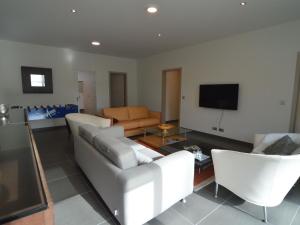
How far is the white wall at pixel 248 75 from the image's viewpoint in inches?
134

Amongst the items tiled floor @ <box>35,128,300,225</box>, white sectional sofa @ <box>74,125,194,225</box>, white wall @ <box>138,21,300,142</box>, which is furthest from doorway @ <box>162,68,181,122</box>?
white sectional sofa @ <box>74,125,194,225</box>

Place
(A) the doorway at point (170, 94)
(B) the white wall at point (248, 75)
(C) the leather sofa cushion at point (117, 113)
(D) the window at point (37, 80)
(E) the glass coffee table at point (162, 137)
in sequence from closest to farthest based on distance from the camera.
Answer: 1. (B) the white wall at point (248, 75)
2. (E) the glass coffee table at point (162, 137)
3. (C) the leather sofa cushion at point (117, 113)
4. (D) the window at point (37, 80)
5. (A) the doorway at point (170, 94)

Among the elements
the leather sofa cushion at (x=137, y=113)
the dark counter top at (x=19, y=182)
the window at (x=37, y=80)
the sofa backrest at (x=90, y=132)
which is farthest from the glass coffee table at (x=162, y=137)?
the window at (x=37, y=80)

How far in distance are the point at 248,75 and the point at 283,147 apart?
2.25 meters

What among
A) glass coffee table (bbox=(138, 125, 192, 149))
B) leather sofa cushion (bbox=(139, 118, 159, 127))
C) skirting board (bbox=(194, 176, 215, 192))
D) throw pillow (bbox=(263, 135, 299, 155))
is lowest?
skirting board (bbox=(194, 176, 215, 192))

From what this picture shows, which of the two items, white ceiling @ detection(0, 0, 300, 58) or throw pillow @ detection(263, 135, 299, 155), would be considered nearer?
throw pillow @ detection(263, 135, 299, 155)

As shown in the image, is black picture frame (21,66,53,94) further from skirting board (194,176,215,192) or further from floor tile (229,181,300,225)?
floor tile (229,181,300,225)

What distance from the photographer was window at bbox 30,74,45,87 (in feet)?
16.5

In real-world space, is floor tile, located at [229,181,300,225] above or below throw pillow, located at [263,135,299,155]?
below

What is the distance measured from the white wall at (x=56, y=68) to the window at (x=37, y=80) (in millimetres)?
293

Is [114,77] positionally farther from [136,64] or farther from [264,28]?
[264,28]

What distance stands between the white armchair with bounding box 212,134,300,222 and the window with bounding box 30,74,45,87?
17.5ft

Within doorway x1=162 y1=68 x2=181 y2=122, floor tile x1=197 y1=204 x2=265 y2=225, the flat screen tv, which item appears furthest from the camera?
doorway x1=162 y1=68 x2=181 y2=122

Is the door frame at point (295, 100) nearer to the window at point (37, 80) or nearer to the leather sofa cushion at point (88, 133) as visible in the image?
the leather sofa cushion at point (88, 133)
